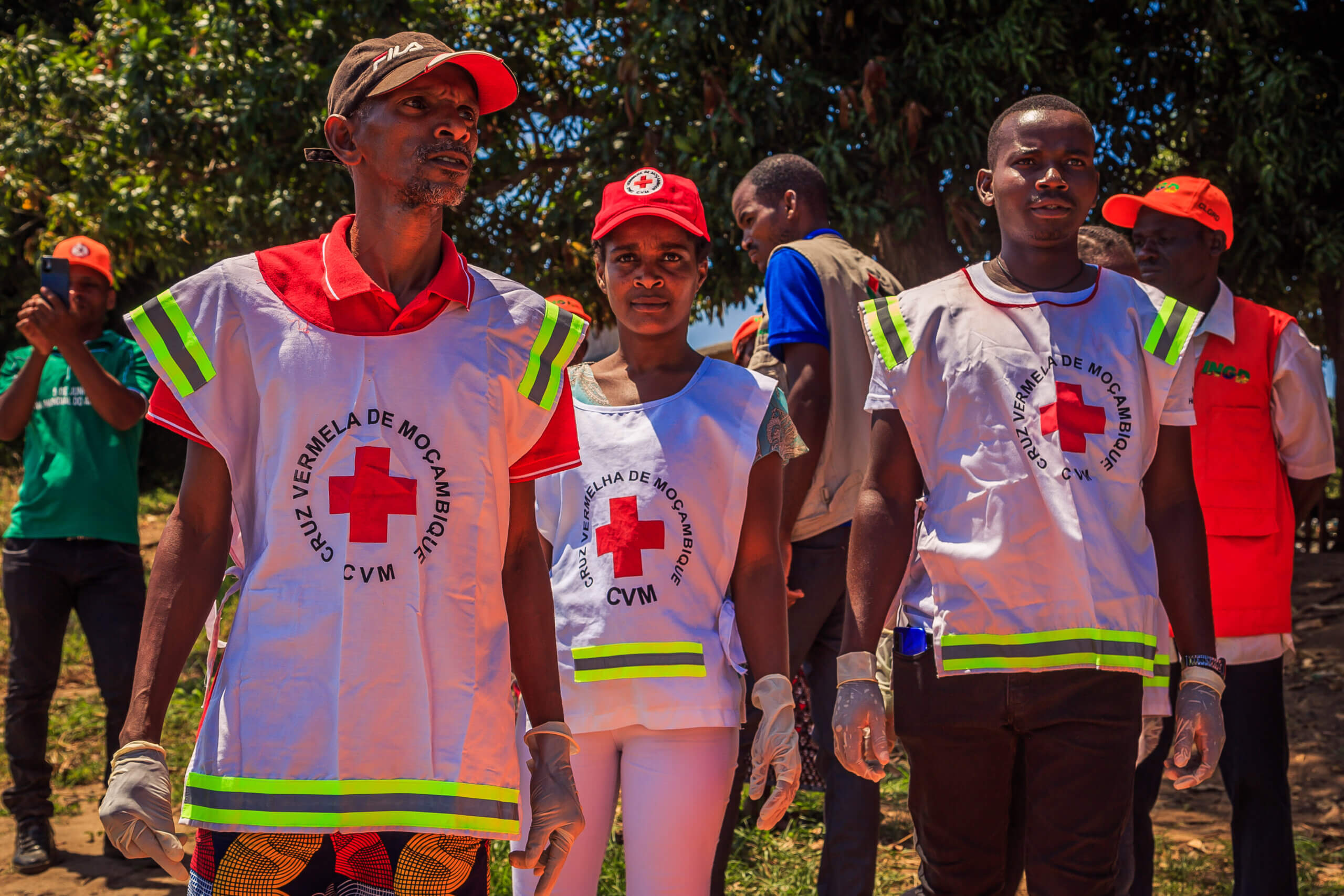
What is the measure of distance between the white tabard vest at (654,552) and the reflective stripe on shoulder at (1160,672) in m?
0.82

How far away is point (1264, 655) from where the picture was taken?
347cm

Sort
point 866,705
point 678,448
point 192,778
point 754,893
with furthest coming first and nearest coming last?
1. point 754,893
2. point 678,448
3. point 866,705
4. point 192,778

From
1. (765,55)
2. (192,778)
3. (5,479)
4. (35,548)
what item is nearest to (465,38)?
(765,55)

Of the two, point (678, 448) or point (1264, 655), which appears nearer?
point (678, 448)

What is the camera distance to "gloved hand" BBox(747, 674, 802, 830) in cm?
257

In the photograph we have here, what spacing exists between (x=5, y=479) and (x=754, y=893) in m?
12.2

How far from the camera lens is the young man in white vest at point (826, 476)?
3531 millimetres

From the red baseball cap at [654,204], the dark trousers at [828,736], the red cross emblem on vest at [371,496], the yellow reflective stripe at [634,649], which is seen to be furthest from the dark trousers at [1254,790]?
the red cross emblem on vest at [371,496]

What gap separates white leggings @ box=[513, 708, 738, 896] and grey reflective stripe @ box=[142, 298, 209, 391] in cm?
107

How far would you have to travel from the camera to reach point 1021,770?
2.56 m

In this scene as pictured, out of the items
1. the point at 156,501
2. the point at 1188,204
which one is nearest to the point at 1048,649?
the point at 1188,204

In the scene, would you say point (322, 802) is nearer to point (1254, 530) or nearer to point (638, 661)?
point (638, 661)

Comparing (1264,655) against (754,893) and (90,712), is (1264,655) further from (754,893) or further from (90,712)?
(90,712)

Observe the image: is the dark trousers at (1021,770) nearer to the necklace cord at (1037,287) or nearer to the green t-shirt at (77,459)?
the necklace cord at (1037,287)
